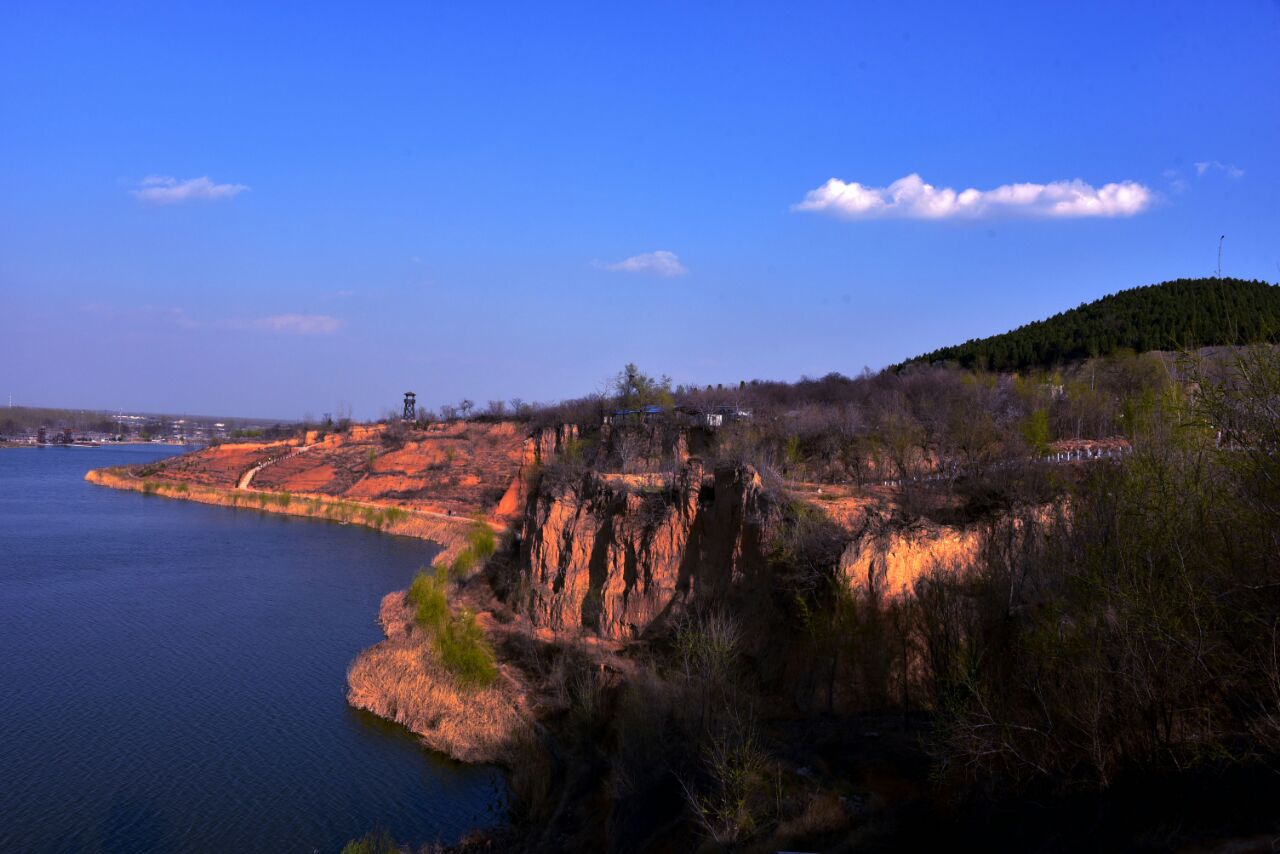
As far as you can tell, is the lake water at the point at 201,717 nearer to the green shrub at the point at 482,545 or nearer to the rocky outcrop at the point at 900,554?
the green shrub at the point at 482,545

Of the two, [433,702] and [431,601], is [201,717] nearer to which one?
[433,702]

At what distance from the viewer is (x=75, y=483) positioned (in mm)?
72750

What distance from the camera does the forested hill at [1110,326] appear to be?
44625 mm

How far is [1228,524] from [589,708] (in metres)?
11.5

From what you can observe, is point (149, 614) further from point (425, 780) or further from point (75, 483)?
point (75, 483)

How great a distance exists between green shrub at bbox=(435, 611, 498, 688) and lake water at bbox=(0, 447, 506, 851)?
1.96 m

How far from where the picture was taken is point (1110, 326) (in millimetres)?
49688

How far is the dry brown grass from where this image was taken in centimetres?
1766

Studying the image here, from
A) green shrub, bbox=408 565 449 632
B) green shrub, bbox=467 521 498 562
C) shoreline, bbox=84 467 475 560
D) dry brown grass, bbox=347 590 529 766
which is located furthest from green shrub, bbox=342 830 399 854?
shoreline, bbox=84 467 475 560

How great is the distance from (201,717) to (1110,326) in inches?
1882

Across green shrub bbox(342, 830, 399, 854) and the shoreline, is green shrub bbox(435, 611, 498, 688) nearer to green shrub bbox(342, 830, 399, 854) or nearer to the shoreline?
green shrub bbox(342, 830, 399, 854)

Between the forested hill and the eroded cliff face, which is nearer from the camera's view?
the eroded cliff face

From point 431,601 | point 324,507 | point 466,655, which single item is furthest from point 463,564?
point 324,507

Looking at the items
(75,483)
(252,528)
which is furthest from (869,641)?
(75,483)
